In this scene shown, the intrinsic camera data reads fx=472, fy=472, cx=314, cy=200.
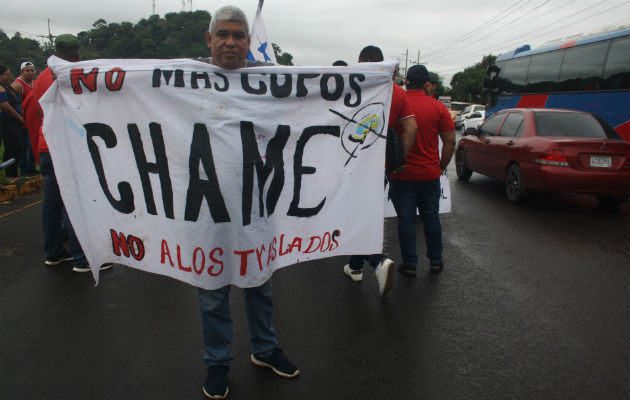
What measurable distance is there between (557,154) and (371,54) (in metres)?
4.18

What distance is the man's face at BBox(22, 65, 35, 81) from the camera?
28.3 feet

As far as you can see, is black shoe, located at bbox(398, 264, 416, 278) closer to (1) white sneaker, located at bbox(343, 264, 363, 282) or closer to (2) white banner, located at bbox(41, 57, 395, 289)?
(1) white sneaker, located at bbox(343, 264, 363, 282)

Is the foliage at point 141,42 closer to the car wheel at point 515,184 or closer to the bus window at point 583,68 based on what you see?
the bus window at point 583,68

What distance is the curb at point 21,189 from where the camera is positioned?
7.67 meters

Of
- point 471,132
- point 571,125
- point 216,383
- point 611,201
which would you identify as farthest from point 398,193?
point 471,132

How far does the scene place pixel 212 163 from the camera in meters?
2.38

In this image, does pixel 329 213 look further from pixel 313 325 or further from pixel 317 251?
pixel 313 325

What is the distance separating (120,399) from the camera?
253 centimetres

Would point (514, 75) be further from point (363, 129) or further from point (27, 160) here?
point (363, 129)

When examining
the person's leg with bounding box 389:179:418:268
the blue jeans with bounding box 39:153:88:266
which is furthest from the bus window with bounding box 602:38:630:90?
the blue jeans with bounding box 39:153:88:266

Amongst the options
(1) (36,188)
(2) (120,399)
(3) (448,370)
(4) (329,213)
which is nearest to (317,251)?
(4) (329,213)

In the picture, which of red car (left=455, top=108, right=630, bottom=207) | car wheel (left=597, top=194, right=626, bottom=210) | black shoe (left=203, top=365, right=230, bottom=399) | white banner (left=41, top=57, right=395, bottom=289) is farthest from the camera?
car wheel (left=597, top=194, right=626, bottom=210)

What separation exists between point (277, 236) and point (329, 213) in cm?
37

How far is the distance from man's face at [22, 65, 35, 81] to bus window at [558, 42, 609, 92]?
1209cm
